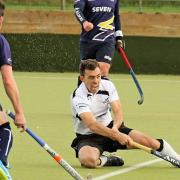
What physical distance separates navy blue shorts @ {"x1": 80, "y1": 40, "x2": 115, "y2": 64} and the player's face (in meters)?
2.93

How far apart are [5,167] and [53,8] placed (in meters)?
13.7

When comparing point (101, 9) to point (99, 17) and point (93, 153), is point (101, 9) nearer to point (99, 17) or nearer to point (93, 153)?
point (99, 17)

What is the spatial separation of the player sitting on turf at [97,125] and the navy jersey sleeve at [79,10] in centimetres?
248

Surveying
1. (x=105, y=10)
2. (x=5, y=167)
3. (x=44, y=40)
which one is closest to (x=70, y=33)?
(x=44, y=40)

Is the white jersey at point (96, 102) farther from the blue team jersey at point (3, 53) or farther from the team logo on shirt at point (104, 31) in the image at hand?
the team logo on shirt at point (104, 31)

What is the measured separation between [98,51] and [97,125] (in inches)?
128

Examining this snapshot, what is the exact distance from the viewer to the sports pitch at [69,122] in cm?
720

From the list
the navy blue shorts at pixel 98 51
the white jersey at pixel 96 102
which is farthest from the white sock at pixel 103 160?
the navy blue shorts at pixel 98 51

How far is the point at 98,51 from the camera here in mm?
10500

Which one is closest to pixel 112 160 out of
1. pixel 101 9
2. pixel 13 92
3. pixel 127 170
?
pixel 127 170

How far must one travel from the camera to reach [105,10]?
10.4m

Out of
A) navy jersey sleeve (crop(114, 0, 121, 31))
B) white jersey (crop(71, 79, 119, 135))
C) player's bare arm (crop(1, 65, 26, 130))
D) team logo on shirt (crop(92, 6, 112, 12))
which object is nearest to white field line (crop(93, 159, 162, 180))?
white jersey (crop(71, 79, 119, 135))

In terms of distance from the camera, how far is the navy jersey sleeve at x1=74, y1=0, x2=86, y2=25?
10094mm

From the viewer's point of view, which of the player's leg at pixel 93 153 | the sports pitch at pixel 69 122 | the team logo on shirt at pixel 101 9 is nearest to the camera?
the sports pitch at pixel 69 122
